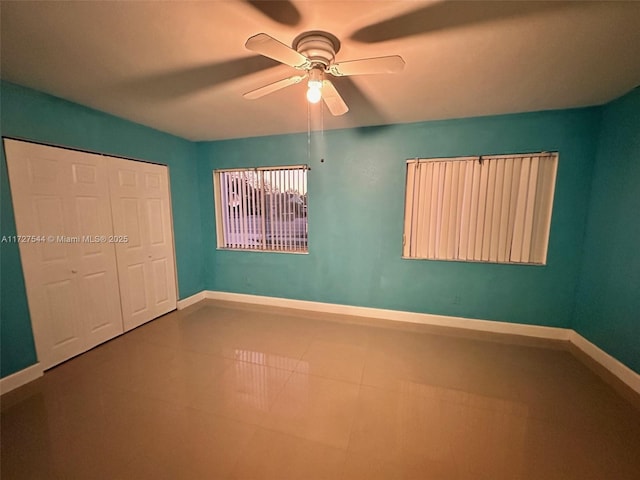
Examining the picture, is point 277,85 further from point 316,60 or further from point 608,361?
point 608,361

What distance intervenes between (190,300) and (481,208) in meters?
4.22

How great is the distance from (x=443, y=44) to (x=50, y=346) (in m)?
→ 3.99

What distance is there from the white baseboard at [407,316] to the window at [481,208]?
77 centimetres

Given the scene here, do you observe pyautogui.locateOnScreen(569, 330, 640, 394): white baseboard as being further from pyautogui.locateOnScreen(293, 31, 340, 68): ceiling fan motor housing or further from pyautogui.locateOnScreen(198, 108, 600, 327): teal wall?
pyautogui.locateOnScreen(293, 31, 340, 68): ceiling fan motor housing

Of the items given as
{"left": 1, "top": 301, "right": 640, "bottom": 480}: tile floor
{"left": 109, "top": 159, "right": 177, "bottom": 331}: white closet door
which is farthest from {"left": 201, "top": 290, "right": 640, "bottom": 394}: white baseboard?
{"left": 109, "top": 159, "right": 177, "bottom": 331}: white closet door

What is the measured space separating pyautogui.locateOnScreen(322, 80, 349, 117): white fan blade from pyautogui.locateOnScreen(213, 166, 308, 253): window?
59.5 inches

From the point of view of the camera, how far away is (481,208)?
2852mm

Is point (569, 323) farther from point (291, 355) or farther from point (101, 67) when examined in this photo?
point (101, 67)

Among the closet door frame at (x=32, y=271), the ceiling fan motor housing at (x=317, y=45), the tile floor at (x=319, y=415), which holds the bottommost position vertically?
the tile floor at (x=319, y=415)

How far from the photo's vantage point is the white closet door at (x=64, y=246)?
2.10m

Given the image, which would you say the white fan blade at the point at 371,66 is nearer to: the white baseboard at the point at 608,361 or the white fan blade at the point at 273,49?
the white fan blade at the point at 273,49

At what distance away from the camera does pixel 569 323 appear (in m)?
2.74

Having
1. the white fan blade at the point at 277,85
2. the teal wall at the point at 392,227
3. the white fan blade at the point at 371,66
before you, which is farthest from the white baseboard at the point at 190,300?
the white fan blade at the point at 371,66

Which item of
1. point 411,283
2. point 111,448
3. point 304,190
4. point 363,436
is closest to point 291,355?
point 363,436
